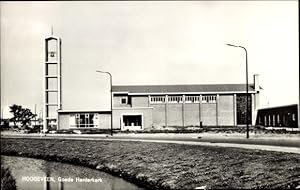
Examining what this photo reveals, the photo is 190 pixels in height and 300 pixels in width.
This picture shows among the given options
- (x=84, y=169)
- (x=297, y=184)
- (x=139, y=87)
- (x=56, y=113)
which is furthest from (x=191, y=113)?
(x=297, y=184)

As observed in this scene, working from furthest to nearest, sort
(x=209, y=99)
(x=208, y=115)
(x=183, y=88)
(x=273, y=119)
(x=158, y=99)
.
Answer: (x=183, y=88) → (x=158, y=99) → (x=209, y=99) → (x=208, y=115) → (x=273, y=119)

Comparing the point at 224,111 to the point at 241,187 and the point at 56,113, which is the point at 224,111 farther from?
the point at 241,187

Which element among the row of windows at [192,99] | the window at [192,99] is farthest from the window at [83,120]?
the window at [192,99]

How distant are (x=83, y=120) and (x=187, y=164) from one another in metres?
34.3

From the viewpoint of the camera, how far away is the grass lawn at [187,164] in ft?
39.0

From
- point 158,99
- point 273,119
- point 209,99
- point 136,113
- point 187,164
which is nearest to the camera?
point 187,164

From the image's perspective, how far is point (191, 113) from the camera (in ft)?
171

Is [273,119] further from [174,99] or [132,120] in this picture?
[132,120]

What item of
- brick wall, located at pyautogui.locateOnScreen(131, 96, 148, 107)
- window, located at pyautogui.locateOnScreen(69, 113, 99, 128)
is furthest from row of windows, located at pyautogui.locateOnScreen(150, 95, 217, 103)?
window, located at pyautogui.locateOnScreen(69, 113, 99, 128)

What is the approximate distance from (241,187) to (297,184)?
1.75 m

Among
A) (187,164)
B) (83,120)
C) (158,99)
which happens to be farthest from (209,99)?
(187,164)

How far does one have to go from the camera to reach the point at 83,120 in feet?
161

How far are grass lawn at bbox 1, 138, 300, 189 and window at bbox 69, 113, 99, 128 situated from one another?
22602mm

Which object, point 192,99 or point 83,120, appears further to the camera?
point 192,99
